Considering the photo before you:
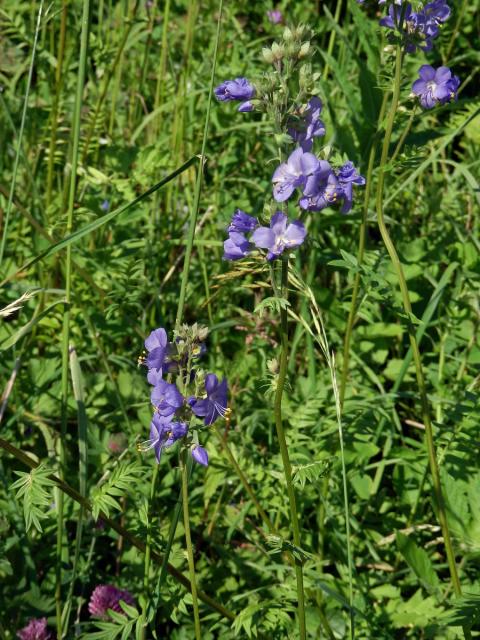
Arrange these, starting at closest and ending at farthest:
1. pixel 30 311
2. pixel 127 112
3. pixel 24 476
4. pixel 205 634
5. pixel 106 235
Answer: pixel 24 476
pixel 205 634
pixel 30 311
pixel 106 235
pixel 127 112

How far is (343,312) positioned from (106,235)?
911 mm

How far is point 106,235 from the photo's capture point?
288 centimetres

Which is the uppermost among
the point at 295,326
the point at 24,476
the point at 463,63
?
the point at 463,63

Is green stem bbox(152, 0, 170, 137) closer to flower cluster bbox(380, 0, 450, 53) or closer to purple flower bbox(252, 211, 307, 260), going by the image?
flower cluster bbox(380, 0, 450, 53)

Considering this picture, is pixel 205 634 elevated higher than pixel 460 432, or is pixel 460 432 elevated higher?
pixel 460 432

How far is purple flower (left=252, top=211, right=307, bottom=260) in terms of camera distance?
54.5 inches

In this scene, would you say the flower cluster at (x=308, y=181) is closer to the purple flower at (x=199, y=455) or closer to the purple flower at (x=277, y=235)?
the purple flower at (x=277, y=235)

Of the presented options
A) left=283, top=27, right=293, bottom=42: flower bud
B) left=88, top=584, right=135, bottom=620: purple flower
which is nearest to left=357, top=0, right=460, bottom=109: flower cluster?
left=283, top=27, right=293, bottom=42: flower bud

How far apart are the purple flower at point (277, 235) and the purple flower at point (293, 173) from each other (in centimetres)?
4

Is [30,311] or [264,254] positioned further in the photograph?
[30,311]

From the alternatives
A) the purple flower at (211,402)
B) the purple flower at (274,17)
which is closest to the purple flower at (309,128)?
the purple flower at (211,402)

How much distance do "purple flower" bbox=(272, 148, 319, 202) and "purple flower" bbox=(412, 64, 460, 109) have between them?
0.68 meters

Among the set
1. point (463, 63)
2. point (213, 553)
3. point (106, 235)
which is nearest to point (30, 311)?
point (106, 235)

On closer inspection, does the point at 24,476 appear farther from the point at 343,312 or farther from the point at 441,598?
the point at 343,312
